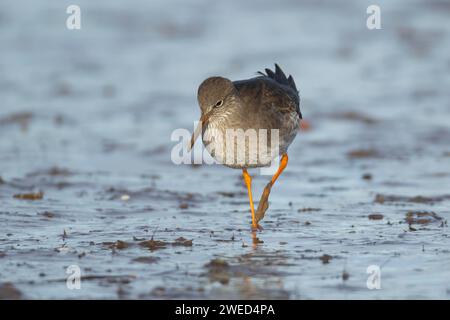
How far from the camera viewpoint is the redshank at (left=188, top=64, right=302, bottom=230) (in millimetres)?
7340

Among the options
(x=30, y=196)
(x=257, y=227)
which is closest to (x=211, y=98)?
(x=257, y=227)

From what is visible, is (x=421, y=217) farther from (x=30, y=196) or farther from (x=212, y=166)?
(x=30, y=196)

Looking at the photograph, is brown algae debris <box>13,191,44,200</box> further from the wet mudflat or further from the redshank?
the redshank

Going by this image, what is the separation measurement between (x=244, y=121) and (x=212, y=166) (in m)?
2.91

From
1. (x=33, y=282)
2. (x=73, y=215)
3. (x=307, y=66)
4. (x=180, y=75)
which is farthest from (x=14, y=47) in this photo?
(x=33, y=282)

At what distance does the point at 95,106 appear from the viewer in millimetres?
13500

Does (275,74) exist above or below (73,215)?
above

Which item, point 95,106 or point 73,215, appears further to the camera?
point 95,106

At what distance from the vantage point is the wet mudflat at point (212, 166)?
19.8 ft

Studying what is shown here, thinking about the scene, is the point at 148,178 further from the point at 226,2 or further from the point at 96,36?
the point at 226,2

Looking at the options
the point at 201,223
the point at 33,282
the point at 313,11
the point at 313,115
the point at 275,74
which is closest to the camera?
the point at 33,282

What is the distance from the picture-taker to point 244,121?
750cm

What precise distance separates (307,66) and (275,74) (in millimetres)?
7194

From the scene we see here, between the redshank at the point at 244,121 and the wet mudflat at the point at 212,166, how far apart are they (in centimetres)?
61
